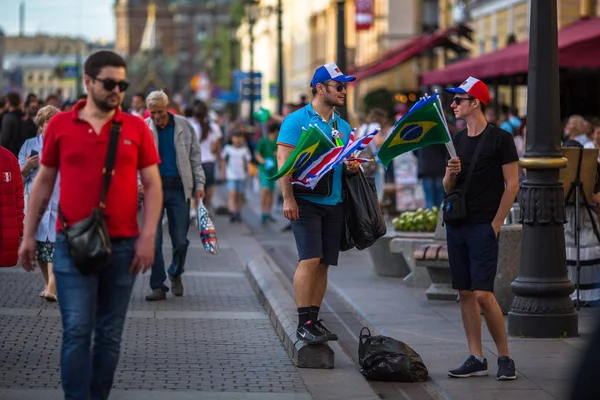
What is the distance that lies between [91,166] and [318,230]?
2.81 m

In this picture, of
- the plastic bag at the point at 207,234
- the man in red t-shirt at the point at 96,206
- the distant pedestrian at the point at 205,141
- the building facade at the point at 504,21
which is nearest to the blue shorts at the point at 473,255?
the man in red t-shirt at the point at 96,206

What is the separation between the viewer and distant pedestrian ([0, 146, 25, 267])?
29.2ft

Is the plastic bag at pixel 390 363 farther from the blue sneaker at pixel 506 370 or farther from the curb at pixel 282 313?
the blue sneaker at pixel 506 370

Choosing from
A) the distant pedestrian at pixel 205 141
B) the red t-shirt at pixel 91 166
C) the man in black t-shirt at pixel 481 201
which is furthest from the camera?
the distant pedestrian at pixel 205 141

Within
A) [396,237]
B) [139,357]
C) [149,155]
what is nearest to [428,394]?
[139,357]

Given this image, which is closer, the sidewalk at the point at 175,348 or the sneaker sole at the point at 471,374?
the sidewalk at the point at 175,348

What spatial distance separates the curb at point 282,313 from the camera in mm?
9102

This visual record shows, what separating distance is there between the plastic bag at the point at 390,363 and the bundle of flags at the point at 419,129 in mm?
1184

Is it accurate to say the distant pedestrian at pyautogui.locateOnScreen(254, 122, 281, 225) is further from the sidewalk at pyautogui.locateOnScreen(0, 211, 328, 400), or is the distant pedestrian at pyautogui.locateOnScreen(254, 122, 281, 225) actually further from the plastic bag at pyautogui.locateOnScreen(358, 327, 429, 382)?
the plastic bag at pyautogui.locateOnScreen(358, 327, 429, 382)

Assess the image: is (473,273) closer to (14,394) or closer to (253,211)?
(14,394)

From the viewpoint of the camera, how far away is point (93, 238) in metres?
6.45

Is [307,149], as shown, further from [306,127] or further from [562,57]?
[562,57]

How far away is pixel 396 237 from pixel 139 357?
215 inches

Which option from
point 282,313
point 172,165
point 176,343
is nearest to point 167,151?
point 172,165
